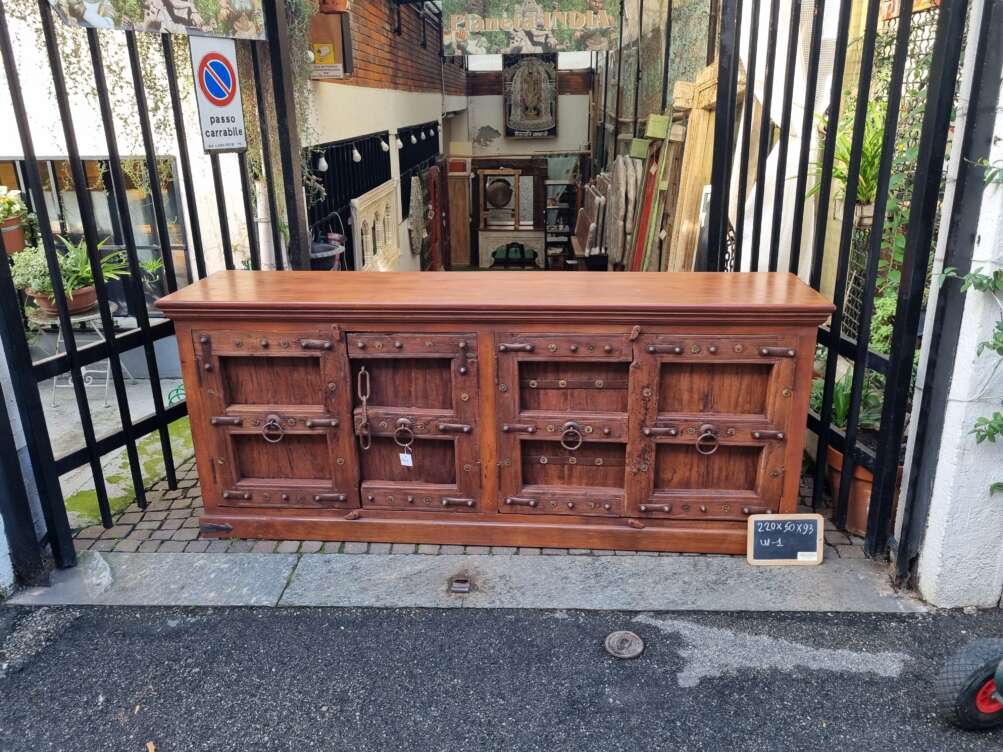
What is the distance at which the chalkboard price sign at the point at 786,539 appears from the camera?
374 cm

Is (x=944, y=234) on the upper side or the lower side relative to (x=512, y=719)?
upper

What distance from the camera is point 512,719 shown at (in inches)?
113

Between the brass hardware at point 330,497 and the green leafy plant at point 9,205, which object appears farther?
the green leafy plant at point 9,205

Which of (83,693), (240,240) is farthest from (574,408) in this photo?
(240,240)

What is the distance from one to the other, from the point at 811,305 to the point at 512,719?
87.3 inches

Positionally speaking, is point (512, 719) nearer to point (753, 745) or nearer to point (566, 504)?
point (753, 745)

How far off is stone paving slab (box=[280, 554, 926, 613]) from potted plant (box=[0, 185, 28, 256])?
14.6 feet

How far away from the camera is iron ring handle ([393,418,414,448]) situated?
3.81m

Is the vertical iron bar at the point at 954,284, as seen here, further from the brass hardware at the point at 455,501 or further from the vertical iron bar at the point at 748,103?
the brass hardware at the point at 455,501

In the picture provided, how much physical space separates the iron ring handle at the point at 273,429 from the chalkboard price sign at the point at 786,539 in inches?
97.1

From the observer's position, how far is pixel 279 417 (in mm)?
3852

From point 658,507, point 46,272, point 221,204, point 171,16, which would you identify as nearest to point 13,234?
point 46,272

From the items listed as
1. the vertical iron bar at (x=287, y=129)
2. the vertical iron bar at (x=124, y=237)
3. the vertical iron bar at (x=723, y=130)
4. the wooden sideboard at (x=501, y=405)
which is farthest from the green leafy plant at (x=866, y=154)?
the vertical iron bar at (x=124, y=237)

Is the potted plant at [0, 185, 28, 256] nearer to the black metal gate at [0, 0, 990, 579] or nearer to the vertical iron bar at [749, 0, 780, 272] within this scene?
the black metal gate at [0, 0, 990, 579]
